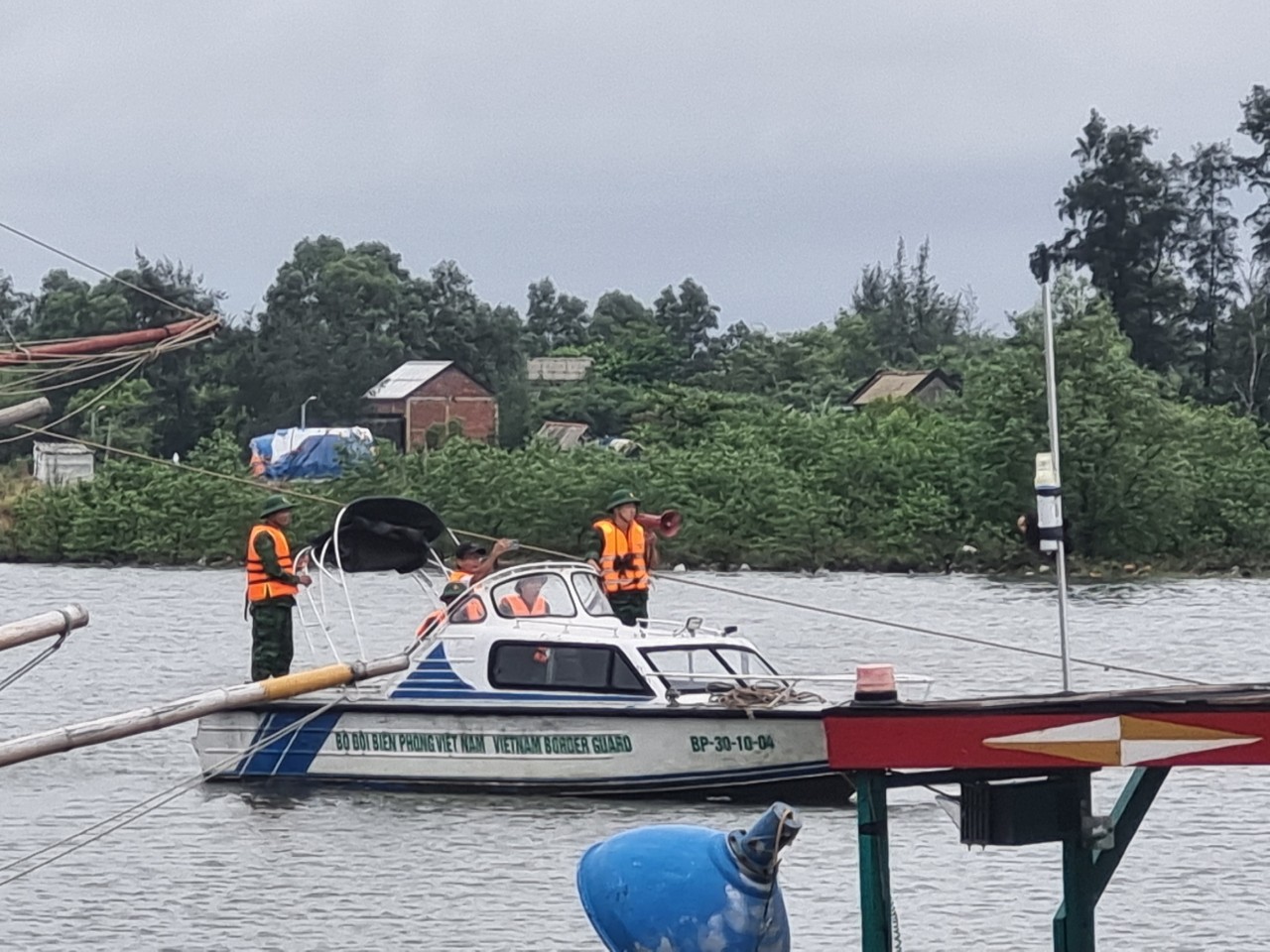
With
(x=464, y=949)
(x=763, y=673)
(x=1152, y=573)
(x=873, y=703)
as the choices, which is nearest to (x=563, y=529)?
(x=1152, y=573)

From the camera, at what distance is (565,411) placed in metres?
102

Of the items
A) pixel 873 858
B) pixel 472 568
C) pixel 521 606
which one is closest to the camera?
pixel 873 858

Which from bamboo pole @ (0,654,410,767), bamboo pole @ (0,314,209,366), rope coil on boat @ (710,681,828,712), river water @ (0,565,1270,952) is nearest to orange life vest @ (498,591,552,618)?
river water @ (0,565,1270,952)

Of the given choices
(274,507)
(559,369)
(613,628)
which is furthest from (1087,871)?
(559,369)

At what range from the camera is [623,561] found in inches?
858

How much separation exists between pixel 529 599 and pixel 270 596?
230cm

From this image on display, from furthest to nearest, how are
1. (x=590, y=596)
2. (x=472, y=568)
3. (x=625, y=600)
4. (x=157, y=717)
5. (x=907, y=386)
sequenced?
(x=907, y=386), (x=625, y=600), (x=472, y=568), (x=590, y=596), (x=157, y=717)

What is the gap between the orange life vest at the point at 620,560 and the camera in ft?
71.5

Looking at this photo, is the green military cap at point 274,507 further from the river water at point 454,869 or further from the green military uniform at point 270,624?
the river water at point 454,869

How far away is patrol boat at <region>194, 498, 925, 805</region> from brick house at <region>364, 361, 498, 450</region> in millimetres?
73025

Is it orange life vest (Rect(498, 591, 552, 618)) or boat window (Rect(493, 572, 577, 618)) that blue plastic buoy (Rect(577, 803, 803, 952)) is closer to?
orange life vest (Rect(498, 591, 552, 618))

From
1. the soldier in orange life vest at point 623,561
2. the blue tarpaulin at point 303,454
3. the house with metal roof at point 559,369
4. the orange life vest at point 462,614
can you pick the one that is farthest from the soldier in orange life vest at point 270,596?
the house with metal roof at point 559,369

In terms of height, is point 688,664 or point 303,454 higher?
point 303,454

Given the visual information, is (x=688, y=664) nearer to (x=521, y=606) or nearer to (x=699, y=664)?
(x=699, y=664)
